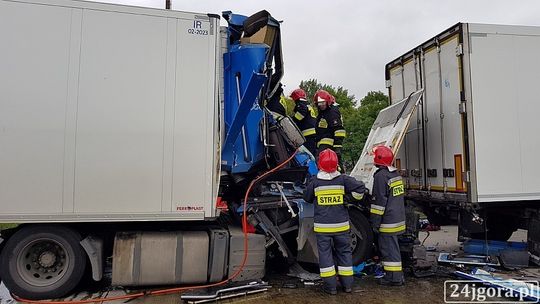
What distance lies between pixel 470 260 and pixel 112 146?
5.31 meters

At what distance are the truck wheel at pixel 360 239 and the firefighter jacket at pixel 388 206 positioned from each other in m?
0.39

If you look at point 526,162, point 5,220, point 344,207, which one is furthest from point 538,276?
point 5,220

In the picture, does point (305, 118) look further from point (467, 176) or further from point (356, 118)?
point (356, 118)

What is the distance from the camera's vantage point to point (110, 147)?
4.85 m

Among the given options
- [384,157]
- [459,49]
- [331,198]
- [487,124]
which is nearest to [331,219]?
[331,198]

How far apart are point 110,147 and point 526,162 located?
5.42 metres

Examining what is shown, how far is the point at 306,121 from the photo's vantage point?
6695mm

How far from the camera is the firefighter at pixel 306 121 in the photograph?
21.9 feet

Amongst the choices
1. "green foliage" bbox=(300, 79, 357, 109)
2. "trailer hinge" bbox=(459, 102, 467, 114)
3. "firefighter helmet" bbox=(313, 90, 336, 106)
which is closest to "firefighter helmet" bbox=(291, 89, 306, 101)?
"firefighter helmet" bbox=(313, 90, 336, 106)

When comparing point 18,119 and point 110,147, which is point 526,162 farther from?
point 18,119

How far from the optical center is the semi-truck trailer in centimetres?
473

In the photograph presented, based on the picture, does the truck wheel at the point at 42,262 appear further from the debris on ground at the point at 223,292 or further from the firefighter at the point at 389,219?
the firefighter at the point at 389,219

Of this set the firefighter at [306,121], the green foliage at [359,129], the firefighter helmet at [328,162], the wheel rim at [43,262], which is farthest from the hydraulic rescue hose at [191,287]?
the green foliage at [359,129]

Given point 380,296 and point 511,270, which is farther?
point 511,270
